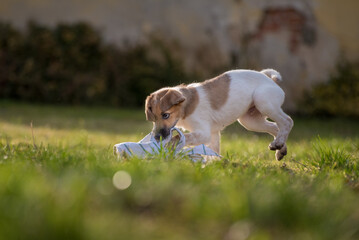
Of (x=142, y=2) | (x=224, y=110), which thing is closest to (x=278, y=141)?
(x=224, y=110)

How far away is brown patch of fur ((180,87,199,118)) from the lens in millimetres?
4379

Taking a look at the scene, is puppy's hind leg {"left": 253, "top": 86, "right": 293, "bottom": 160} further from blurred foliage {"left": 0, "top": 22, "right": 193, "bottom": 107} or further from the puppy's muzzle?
blurred foliage {"left": 0, "top": 22, "right": 193, "bottom": 107}

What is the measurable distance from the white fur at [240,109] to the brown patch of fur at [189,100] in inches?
1.5

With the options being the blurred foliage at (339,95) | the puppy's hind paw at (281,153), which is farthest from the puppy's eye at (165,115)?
the blurred foliage at (339,95)

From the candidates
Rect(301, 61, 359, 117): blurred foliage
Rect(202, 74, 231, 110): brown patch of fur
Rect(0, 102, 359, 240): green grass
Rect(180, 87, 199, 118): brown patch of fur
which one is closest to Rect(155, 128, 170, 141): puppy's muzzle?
Rect(180, 87, 199, 118): brown patch of fur

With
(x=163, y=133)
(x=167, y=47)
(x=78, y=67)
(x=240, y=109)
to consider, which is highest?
(x=240, y=109)

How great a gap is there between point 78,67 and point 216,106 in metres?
7.31

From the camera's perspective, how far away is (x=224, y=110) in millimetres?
4500

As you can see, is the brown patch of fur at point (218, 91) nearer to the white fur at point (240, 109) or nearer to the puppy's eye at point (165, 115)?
the white fur at point (240, 109)

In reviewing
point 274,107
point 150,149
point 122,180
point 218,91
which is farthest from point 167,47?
point 122,180

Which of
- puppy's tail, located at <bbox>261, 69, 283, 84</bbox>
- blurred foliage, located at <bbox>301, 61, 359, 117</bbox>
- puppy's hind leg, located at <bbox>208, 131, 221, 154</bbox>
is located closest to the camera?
puppy's hind leg, located at <bbox>208, 131, 221, 154</bbox>

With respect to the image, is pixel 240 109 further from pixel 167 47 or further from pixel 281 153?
pixel 167 47

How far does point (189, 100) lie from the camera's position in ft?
14.5

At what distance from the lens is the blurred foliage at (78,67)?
10.8 meters
